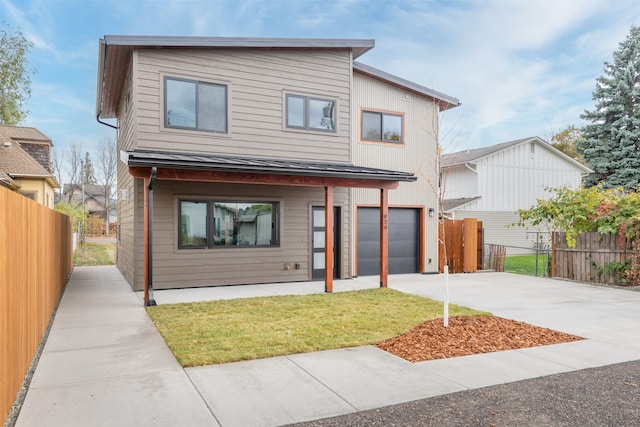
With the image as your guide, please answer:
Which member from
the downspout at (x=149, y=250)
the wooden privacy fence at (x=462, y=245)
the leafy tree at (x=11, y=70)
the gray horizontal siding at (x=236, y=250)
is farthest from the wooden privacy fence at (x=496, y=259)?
the leafy tree at (x=11, y=70)

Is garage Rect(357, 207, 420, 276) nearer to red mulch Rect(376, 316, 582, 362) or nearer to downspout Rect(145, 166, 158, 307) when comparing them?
red mulch Rect(376, 316, 582, 362)

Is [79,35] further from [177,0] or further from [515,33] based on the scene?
[515,33]

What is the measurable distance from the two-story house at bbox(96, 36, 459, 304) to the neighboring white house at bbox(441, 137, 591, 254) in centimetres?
819

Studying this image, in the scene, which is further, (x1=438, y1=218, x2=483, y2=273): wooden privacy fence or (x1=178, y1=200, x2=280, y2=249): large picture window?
(x1=438, y1=218, x2=483, y2=273): wooden privacy fence

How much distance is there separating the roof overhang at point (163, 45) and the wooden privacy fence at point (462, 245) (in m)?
6.02

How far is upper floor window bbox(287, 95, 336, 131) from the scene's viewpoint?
11133 mm

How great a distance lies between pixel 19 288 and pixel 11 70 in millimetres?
27860

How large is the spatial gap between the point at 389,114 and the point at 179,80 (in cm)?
600

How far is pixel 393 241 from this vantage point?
507 inches

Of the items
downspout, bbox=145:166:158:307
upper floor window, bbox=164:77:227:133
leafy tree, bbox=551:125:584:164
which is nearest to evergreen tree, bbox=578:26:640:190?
leafy tree, bbox=551:125:584:164

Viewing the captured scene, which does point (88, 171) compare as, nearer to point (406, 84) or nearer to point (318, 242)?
point (318, 242)

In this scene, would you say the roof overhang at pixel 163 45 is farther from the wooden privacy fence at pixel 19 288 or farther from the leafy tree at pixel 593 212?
the leafy tree at pixel 593 212

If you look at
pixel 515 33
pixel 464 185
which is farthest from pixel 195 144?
pixel 464 185

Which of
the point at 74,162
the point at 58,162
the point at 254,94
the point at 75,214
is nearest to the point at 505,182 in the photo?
the point at 254,94
